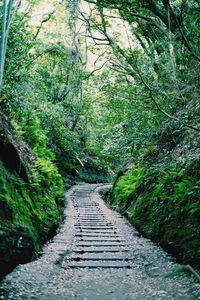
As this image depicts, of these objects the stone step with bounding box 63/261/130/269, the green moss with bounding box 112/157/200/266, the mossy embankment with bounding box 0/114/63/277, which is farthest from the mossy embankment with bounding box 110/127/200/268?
the mossy embankment with bounding box 0/114/63/277

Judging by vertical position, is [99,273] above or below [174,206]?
below

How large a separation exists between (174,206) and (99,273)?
246cm

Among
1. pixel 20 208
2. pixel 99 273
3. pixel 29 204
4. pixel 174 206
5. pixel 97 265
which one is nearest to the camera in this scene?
pixel 99 273

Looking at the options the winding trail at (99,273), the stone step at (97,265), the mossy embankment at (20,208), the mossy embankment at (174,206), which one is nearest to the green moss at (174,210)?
the mossy embankment at (174,206)

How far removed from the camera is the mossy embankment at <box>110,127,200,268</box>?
5.54 meters

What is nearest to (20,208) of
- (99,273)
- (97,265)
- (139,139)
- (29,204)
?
(29,204)

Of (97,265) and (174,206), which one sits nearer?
(97,265)

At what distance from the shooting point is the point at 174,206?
6.70 m

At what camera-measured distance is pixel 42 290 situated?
4309 mm

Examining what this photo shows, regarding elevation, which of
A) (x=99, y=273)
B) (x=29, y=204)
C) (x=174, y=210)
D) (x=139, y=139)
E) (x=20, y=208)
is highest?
(x=139, y=139)

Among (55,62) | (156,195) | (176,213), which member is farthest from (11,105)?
(55,62)

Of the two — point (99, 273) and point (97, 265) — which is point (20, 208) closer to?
point (97, 265)

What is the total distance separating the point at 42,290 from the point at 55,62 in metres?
18.0

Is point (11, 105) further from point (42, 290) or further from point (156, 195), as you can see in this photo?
point (42, 290)
